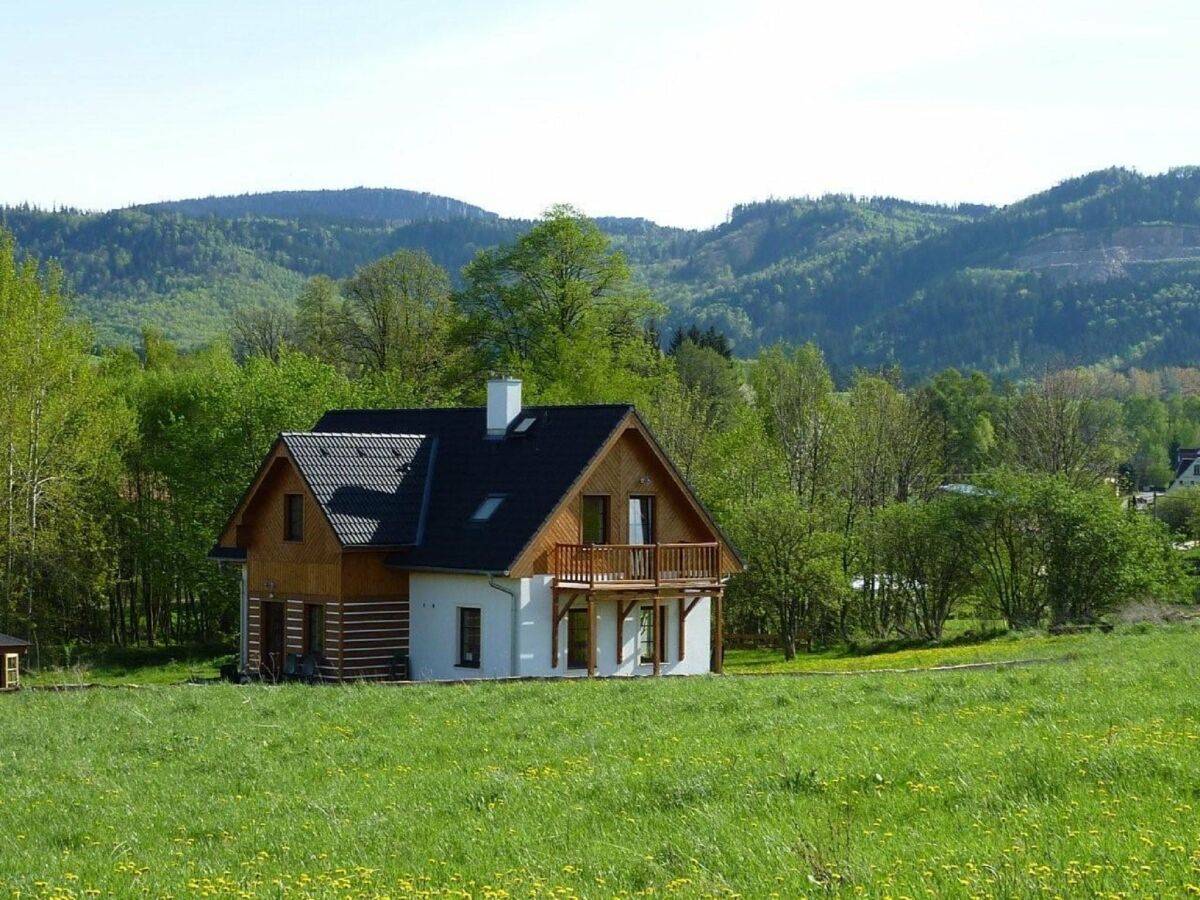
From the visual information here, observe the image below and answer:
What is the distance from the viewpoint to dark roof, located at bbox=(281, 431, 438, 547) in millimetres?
38062

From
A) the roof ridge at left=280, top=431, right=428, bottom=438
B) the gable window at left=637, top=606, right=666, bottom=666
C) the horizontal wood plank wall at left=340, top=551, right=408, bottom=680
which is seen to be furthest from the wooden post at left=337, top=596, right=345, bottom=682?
the gable window at left=637, top=606, right=666, bottom=666

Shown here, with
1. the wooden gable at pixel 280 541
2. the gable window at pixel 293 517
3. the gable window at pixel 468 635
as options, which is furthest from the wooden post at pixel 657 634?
the gable window at pixel 293 517

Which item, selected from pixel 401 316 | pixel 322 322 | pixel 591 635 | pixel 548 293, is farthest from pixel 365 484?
pixel 322 322

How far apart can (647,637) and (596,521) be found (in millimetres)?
3227

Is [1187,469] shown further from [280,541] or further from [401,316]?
[280,541]

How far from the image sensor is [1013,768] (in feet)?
44.1

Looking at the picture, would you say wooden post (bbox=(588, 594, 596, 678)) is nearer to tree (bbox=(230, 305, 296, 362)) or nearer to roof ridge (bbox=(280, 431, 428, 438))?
roof ridge (bbox=(280, 431, 428, 438))

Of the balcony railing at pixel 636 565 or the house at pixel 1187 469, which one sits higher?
the house at pixel 1187 469

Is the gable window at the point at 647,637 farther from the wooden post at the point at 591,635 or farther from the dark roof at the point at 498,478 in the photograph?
the dark roof at the point at 498,478

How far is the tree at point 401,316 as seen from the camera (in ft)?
238

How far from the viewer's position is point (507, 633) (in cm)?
3672

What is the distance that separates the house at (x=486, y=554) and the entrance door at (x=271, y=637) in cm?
5

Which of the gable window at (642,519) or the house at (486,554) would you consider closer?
the house at (486,554)

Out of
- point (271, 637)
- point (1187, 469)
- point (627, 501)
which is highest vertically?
point (1187, 469)
